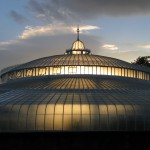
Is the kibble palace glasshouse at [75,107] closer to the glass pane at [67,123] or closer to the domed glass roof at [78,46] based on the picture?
the glass pane at [67,123]

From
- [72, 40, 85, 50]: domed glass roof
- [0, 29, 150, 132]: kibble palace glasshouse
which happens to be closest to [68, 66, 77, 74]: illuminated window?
[0, 29, 150, 132]: kibble palace glasshouse

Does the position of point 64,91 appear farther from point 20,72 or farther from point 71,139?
point 20,72

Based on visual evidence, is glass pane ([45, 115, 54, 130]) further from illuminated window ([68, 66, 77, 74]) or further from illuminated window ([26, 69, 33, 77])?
illuminated window ([26, 69, 33, 77])

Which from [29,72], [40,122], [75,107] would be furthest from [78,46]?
[40,122]

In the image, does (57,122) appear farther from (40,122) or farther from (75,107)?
(75,107)

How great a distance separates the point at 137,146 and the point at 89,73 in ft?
51.5

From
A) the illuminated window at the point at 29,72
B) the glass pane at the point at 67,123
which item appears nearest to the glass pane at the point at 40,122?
the glass pane at the point at 67,123

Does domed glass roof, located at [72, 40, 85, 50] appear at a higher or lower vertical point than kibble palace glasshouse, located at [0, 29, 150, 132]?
higher

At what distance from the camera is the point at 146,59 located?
101562mm

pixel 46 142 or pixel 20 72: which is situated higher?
pixel 20 72

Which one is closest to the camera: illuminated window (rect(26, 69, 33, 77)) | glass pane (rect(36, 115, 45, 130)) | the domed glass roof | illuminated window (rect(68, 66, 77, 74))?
glass pane (rect(36, 115, 45, 130))

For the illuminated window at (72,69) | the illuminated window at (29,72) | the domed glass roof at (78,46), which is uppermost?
the domed glass roof at (78,46)

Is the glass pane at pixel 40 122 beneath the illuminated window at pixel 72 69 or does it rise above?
beneath

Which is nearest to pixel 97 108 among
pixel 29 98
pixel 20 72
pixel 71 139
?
pixel 71 139
